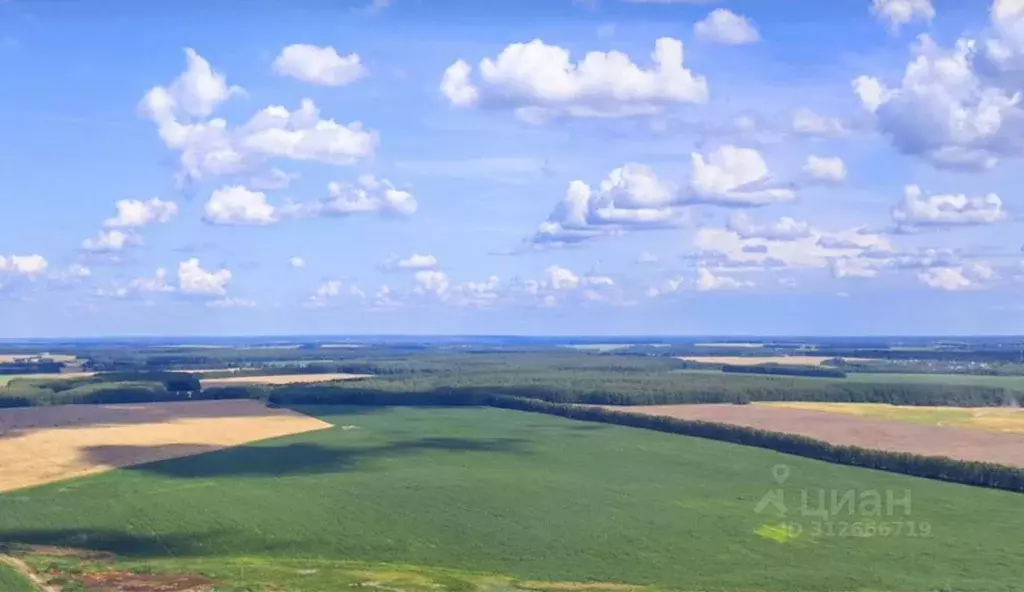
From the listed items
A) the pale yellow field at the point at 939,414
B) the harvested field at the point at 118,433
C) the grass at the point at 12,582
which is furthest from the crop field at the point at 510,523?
the pale yellow field at the point at 939,414

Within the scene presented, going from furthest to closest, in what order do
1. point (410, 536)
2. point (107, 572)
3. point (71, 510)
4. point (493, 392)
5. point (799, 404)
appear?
point (493, 392), point (799, 404), point (71, 510), point (410, 536), point (107, 572)

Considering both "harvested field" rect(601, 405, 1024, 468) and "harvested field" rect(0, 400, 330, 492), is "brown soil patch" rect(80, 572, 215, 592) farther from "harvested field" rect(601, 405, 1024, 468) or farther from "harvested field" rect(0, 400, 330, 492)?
"harvested field" rect(601, 405, 1024, 468)

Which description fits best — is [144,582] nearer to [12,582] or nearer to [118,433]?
[12,582]

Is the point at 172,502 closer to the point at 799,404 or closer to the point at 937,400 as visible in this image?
the point at 799,404

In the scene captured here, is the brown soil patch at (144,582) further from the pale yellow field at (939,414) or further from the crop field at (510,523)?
the pale yellow field at (939,414)

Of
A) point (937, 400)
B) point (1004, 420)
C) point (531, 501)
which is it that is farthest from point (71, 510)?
point (937, 400)

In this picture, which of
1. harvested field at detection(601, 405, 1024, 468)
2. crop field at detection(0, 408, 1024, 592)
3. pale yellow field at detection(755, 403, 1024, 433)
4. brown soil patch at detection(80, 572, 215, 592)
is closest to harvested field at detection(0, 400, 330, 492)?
crop field at detection(0, 408, 1024, 592)
